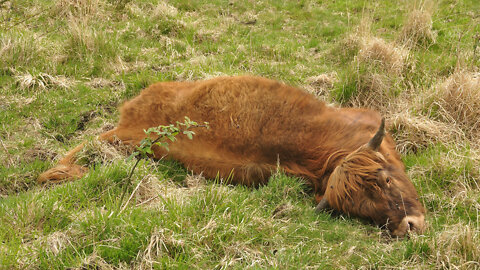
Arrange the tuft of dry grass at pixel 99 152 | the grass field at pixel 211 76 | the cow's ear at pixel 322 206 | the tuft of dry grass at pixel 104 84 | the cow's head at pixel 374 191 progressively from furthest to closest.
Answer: the tuft of dry grass at pixel 104 84 → the tuft of dry grass at pixel 99 152 → the cow's ear at pixel 322 206 → the cow's head at pixel 374 191 → the grass field at pixel 211 76

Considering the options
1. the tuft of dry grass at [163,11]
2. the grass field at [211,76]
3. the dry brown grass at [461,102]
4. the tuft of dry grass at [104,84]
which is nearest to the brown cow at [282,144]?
the grass field at [211,76]

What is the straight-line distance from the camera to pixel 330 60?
8016 mm

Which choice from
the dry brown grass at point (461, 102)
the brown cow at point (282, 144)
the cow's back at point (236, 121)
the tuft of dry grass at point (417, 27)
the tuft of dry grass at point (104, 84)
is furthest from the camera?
the tuft of dry grass at point (417, 27)

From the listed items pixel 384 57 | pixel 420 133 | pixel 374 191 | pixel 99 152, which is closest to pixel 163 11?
pixel 384 57

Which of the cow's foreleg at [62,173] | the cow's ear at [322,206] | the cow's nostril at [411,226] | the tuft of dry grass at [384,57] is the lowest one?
the cow's foreleg at [62,173]

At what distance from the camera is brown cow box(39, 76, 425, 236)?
3613 mm

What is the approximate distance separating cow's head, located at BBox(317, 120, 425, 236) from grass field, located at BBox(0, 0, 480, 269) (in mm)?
135

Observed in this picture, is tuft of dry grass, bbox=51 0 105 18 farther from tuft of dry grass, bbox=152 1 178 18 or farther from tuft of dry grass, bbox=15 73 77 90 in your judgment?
tuft of dry grass, bbox=15 73 77 90

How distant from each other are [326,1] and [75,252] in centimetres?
1045

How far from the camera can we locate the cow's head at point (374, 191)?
3492 millimetres

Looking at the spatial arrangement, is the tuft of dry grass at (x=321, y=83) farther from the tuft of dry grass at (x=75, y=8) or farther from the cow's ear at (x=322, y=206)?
the tuft of dry grass at (x=75, y=8)

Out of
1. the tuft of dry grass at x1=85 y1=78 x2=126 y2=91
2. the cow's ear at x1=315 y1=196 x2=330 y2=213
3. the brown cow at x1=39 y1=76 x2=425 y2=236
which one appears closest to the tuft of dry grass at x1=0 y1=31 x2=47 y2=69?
the tuft of dry grass at x1=85 y1=78 x2=126 y2=91

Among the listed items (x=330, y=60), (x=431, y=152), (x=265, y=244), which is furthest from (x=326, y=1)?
(x=265, y=244)

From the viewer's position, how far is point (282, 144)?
13.0ft
